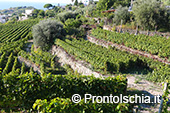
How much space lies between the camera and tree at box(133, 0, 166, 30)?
23047 millimetres

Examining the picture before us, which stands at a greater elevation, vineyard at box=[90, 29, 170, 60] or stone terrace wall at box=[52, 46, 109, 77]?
vineyard at box=[90, 29, 170, 60]

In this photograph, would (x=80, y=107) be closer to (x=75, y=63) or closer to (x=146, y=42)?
(x=75, y=63)

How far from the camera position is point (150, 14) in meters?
23.2

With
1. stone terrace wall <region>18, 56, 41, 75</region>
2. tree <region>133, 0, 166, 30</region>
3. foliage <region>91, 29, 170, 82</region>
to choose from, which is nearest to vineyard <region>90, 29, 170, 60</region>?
foliage <region>91, 29, 170, 82</region>

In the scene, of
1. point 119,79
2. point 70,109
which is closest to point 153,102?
point 119,79

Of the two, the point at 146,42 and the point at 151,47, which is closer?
the point at 151,47

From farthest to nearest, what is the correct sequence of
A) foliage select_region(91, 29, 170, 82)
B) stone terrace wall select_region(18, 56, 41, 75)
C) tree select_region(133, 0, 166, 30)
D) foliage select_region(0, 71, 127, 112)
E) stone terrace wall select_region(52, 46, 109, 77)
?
1. tree select_region(133, 0, 166, 30)
2. stone terrace wall select_region(18, 56, 41, 75)
3. stone terrace wall select_region(52, 46, 109, 77)
4. foliage select_region(91, 29, 170, 82)
5. foliage select_region(0, 71, 127, 112)

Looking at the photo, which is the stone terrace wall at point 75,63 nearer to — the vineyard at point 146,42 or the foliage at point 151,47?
the foliage at point 151,47

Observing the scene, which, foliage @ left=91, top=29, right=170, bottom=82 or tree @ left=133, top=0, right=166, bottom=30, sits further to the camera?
tree @ left=133, top=0, right=166, bottom=30

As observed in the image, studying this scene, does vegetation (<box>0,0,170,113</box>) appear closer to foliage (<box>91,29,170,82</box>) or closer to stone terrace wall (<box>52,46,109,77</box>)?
foliage (<box>91,29,170,82</box>)

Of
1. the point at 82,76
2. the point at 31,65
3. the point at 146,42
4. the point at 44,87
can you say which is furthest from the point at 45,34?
the point at 44,87

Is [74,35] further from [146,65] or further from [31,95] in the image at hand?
[31,95]

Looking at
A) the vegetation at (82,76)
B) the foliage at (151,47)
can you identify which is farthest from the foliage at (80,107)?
the foliage at (151,47)

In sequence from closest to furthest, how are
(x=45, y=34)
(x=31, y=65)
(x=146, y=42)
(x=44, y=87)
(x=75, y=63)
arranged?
(x=44, y=87)
(x=75, y=63)
(x=146, y=42)
(x=31, y=65)
(x=45, y=34)
